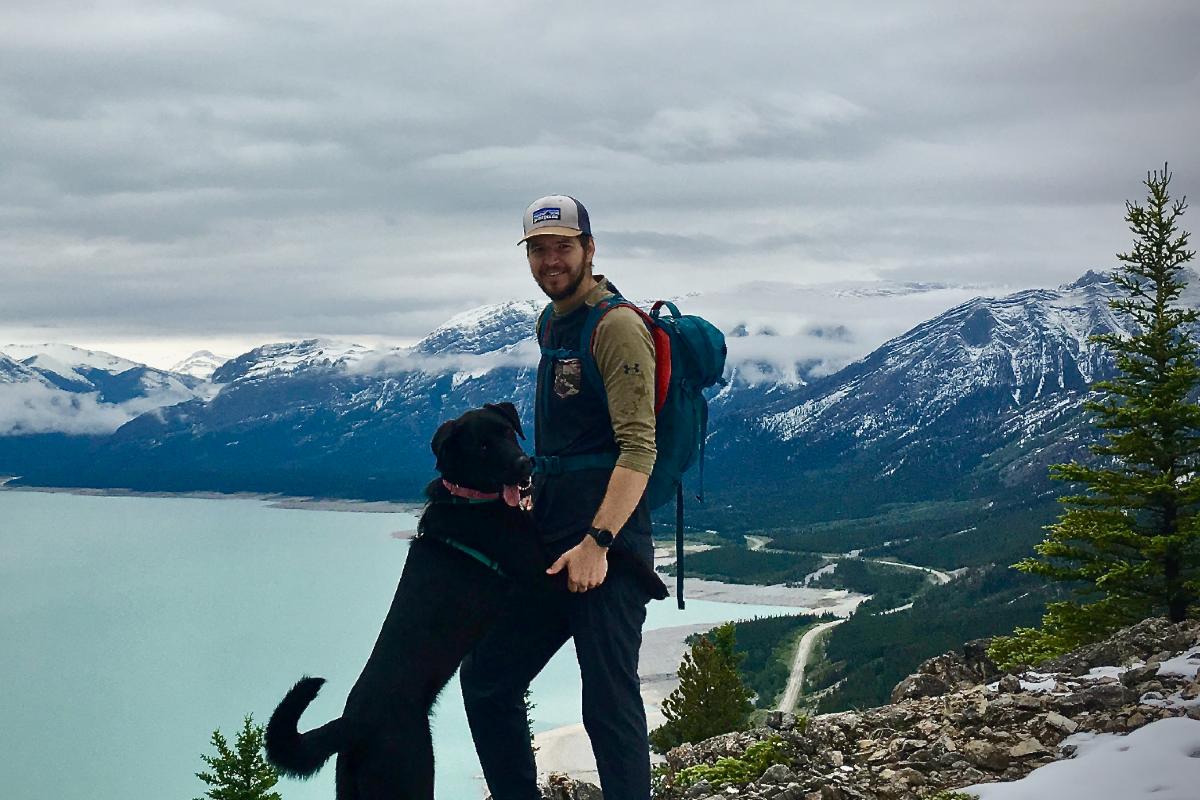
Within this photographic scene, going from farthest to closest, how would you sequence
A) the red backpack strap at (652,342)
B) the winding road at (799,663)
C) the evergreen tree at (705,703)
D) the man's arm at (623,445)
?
the winding road at (799,663) < the evergreen tree at (705,703) < the red backpack strap at (652,342) < the man's arm at (623,445)

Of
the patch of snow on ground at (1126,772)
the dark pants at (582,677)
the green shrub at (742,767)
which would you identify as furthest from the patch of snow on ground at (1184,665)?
the dark pants at (582,677)

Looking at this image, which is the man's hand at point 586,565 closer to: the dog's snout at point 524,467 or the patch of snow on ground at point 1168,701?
the dog's snout at point 524,467

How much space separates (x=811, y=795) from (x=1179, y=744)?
1.90 meters

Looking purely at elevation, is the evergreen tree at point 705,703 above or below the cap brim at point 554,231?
below

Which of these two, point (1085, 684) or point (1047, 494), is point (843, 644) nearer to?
point (1085, 684)

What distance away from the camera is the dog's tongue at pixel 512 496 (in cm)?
514

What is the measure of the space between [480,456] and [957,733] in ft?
11.6

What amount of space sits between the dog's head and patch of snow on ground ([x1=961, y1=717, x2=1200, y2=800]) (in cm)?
285

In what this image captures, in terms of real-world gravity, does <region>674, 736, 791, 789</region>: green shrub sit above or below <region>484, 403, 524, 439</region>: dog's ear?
below

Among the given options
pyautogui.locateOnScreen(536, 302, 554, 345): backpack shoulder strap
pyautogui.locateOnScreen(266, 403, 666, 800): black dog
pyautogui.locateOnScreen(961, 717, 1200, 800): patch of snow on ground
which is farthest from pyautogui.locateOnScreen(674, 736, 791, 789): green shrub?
pyautogui.locateOnScreen(536, 302, 554, 345): backpack shoulder strap

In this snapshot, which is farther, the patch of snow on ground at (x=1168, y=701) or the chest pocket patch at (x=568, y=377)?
the patch of snow on ground at (x=1168, y=701)

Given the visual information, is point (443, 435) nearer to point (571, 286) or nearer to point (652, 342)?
point (571, 286)

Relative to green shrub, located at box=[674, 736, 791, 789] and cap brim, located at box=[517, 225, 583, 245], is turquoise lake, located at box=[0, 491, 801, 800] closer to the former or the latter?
green shrub, located at box=[674, 736, 791, 789]

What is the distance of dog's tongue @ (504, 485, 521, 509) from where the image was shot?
5.14 m
